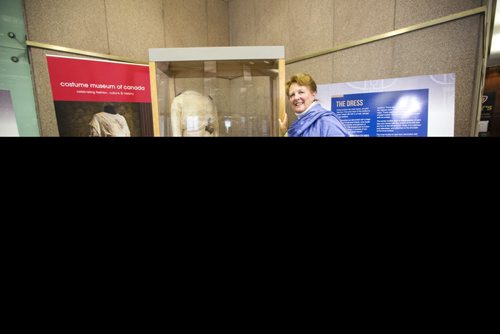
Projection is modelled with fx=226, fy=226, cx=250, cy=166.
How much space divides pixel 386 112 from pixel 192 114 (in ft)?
6.19

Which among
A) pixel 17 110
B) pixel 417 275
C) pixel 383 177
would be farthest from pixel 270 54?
pixel 17 110

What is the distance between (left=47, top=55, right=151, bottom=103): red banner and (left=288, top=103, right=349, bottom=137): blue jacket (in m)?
1.89

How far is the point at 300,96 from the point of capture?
2.10 metres

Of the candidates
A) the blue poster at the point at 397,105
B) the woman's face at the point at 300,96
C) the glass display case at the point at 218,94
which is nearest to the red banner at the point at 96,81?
the glass display case at the point at 218,94

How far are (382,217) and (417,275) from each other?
0.13 metres

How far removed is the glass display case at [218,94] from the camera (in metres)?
1.94

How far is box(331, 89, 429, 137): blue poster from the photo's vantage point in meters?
2.07

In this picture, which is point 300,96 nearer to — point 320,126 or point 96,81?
point 320,126

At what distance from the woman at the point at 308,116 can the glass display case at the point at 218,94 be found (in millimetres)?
155

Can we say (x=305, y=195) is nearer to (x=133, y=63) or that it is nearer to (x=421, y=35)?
(x=421, y=35)

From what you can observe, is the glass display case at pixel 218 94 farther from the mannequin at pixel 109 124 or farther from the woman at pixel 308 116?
the mannequin at pixel 109 124

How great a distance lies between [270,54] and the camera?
73.7 inches

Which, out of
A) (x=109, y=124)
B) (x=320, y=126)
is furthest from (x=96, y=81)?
(x=320, y=126)

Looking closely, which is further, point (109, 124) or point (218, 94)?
point (109, 124)
